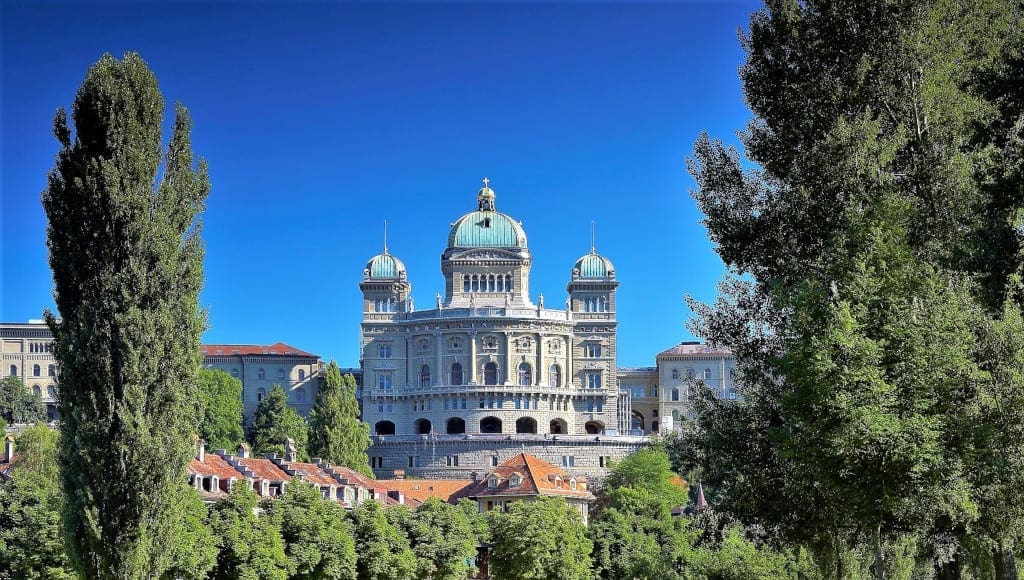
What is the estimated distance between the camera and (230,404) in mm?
147125

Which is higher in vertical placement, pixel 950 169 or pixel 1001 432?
pixel 950 169

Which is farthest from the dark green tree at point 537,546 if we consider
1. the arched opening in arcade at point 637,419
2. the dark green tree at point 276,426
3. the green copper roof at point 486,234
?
the arched opening in arcade at point 637,419

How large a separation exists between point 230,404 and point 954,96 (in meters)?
126

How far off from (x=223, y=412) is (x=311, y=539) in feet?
285

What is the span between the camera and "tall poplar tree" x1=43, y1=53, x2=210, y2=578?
34969 millimetres

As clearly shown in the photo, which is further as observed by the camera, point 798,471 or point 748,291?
point 748,291

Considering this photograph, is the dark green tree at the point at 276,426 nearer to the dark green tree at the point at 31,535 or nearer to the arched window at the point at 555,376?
the arched window at the point at 555,376

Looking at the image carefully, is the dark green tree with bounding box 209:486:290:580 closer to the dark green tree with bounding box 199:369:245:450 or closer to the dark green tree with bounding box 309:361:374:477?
the dark green tree with bounding box 309:361:374:477

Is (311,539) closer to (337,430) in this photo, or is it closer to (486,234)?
(337,430)

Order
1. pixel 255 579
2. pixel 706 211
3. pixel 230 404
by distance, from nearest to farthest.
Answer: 1. pixel 706 211
2. pixel 255 579
3. pixel 230 404

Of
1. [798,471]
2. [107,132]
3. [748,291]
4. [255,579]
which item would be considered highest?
[107,132]

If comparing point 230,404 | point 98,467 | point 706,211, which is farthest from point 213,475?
point 230,404

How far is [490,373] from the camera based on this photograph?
488ft

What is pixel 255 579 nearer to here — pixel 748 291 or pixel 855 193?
pixel 748 291
